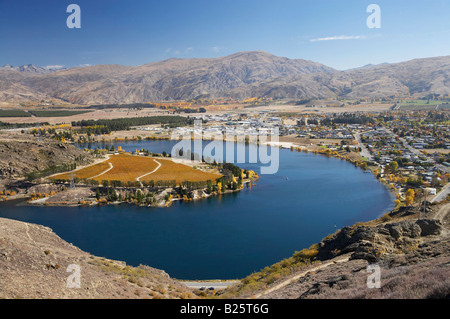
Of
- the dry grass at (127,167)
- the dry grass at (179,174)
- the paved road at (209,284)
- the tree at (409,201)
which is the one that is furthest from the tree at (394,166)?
the paved road at (209,284)

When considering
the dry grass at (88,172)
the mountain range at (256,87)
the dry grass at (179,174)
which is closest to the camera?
the dry grass at (179,174)

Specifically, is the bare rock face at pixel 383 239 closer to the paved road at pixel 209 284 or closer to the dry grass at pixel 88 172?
the paved road at pixel 209 284

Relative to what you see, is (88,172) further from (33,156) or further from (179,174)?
(179,174)

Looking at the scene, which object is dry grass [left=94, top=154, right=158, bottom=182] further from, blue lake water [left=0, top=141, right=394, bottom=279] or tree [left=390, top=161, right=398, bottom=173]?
tree [left=390, top=161, right=398, bottom=173]

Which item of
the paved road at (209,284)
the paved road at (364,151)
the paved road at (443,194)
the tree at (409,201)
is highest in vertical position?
the paved road at (364,151)

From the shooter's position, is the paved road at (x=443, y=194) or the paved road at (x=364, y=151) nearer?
the paved road at (x=443, y=194)

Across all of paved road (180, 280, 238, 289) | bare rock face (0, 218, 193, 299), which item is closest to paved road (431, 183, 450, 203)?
paved road (180, 280, 238, 289)
